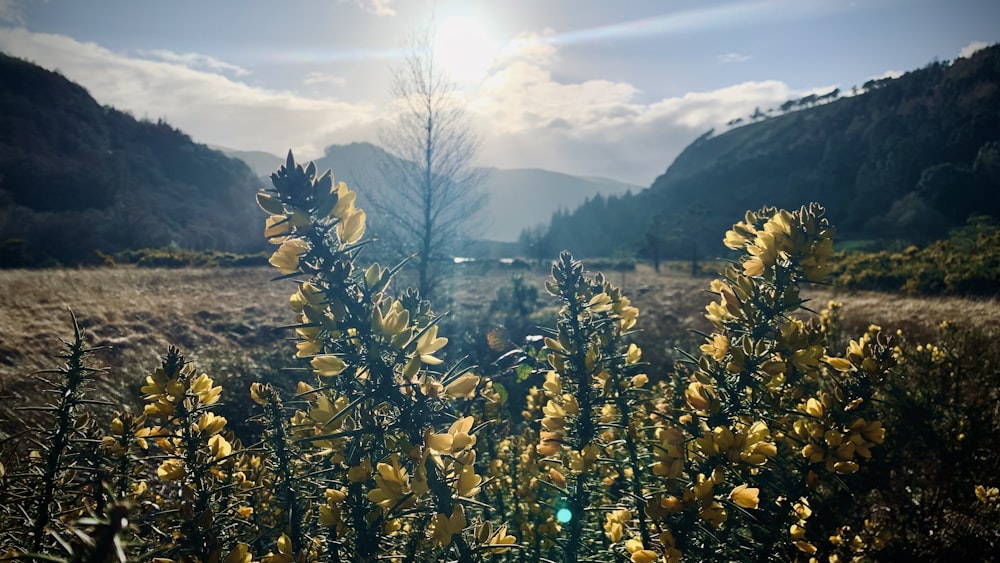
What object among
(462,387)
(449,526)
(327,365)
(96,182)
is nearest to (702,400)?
(462,387)

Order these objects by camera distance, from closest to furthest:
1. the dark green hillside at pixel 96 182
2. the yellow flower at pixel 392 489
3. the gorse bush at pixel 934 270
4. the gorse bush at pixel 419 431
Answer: the yellow flower at pixel 392 489 → the gorse bush at pixel 419 431 → the gorse bush at pixel 934 270 → the dark green hillside at pixel 96 182

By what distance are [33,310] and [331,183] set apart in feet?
31.8

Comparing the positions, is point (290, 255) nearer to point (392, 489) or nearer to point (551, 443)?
point (392, 489)

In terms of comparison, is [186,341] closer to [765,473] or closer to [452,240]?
[452,240]

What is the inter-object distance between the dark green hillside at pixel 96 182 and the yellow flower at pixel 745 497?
77.4ft

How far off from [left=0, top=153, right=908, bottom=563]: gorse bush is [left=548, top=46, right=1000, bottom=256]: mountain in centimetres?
3461

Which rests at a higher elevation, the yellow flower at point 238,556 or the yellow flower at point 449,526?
the yellow flower at point 449,526

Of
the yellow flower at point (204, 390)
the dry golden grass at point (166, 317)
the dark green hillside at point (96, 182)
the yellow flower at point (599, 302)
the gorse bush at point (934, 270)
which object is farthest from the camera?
the dark green hillside at point (96, 182)

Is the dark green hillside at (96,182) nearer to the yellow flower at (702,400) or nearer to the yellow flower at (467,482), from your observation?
the yellow flower at (467,482)

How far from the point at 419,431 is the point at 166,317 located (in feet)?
32.9

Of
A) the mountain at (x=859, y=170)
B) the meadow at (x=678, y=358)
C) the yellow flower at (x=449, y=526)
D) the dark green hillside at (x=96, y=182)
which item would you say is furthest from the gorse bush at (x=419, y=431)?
the mountain at (x=859, y=170)

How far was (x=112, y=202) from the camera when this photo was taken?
30672mm

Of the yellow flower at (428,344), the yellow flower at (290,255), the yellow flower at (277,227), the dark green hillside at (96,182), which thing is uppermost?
the dark green hillside at (96,182)

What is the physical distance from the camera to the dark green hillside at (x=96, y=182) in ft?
77.5
